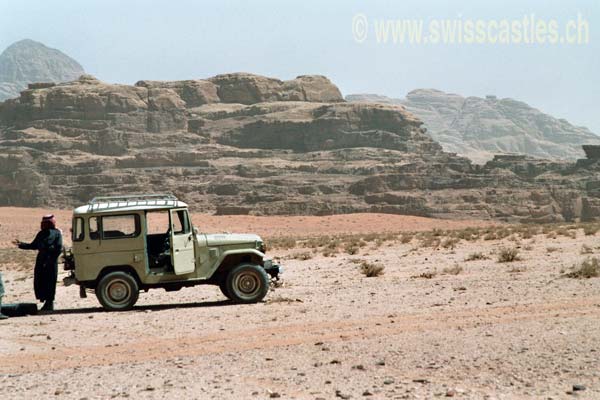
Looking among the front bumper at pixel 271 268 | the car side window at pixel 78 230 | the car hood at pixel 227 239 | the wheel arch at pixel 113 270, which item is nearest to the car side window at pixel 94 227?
the car side window at pixel 78 230

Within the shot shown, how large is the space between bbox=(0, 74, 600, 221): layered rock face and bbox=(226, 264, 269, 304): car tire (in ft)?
202

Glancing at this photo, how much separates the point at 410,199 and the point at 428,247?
49.3m

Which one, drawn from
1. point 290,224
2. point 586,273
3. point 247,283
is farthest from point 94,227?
point 290,224

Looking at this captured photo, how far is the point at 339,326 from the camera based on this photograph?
37.4 ft

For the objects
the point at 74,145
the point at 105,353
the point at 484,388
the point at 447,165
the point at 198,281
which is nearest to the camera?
the point at 484,388

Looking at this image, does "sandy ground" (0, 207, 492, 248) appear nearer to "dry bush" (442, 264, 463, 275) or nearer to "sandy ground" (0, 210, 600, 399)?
"dry bush" (442, 264, 463, 275)

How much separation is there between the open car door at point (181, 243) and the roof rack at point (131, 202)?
0.25m

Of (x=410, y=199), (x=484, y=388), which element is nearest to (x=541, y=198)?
(x=410, y=199)

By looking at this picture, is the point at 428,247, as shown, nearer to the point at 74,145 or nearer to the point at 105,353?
the point at 105,353

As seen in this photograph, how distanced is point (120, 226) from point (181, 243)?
3.56 feet

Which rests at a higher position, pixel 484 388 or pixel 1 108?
pixel 1 108

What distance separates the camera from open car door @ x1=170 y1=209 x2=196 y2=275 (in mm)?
14242

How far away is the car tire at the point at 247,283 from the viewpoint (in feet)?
47.7

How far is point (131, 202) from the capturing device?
48.6 feet
